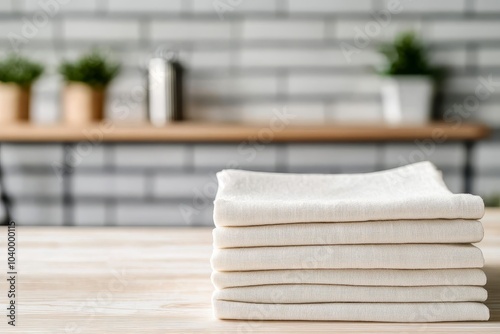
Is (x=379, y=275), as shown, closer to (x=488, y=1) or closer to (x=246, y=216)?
(x=246, y=216)

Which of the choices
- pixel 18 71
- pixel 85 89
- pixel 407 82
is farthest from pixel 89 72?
pixel 407 82

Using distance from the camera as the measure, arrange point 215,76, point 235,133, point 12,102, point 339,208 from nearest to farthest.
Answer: point 339,208, point 235,133, point 12,102, point 215,76

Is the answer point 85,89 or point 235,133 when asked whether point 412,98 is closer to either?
point 235,133

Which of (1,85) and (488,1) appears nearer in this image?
(1,85)

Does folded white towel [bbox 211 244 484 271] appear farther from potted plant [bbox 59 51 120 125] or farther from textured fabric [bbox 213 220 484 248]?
potted plant [bbox 59 51 120 125]

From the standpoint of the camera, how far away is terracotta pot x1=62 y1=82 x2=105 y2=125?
7.91ft

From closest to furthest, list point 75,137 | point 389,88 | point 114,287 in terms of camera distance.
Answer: point 114,287 < point 75,137 < point 389,88

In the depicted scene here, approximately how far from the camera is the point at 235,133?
222 centimetres

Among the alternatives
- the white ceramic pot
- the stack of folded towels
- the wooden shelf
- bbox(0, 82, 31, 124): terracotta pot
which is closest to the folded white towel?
the stack of folded towels

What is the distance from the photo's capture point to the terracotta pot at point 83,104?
7.91ft

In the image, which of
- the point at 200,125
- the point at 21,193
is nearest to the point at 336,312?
the point at 200,125

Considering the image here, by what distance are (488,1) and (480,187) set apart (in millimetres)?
777

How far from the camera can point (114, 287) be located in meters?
0.73

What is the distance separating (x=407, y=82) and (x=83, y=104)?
127 cm
